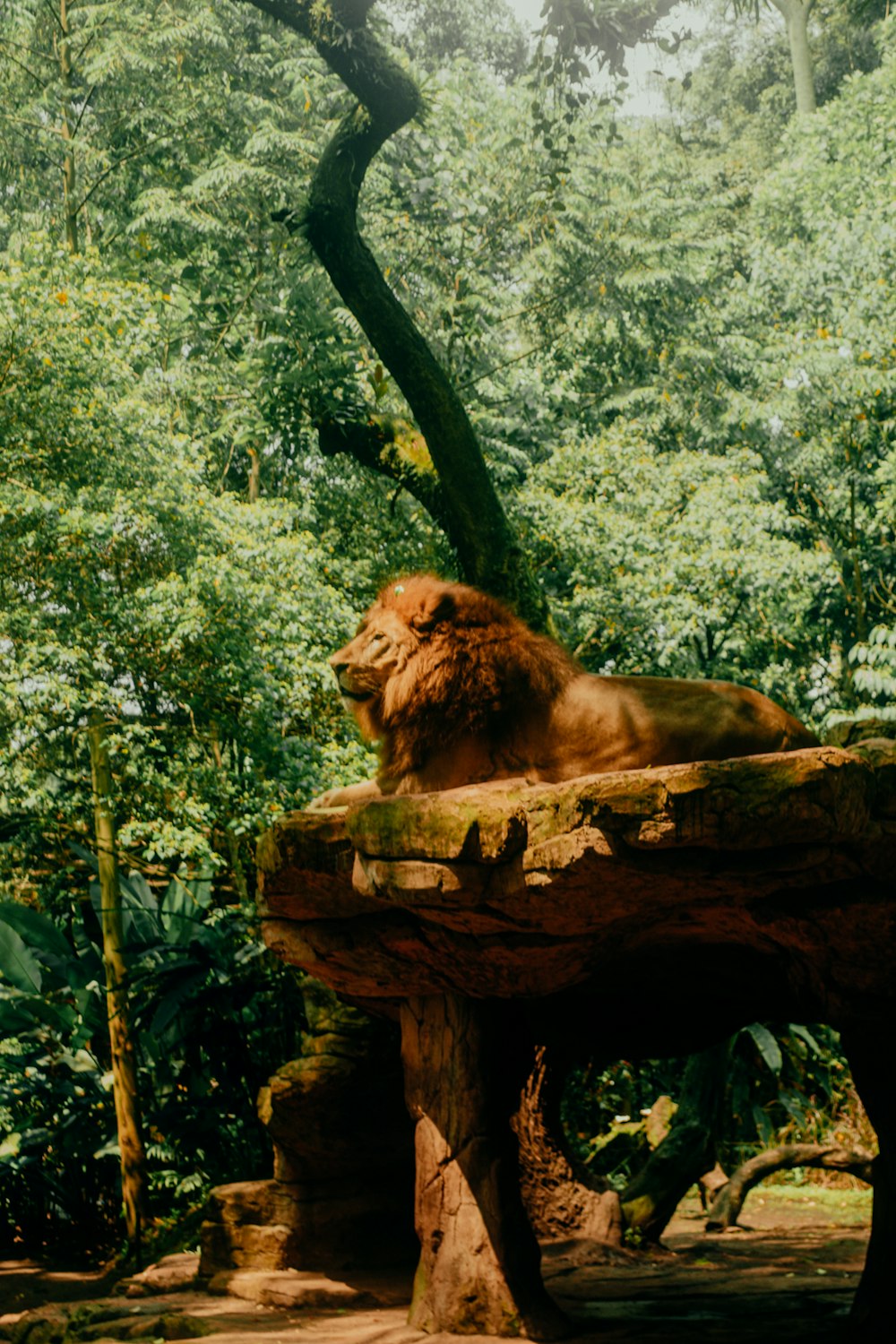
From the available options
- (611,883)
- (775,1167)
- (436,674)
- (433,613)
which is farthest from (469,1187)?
(775,1167)

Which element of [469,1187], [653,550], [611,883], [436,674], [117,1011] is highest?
[653,550]

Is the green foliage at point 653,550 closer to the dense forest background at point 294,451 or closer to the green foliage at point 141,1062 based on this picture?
the dense forest background at point 294,451

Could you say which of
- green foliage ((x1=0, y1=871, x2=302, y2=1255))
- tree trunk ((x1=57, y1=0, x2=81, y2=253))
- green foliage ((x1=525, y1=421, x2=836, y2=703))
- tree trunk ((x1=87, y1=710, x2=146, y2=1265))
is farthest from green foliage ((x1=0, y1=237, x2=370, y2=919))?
tree trunk ((x1=57, y1=0, x2=81, y2=253))

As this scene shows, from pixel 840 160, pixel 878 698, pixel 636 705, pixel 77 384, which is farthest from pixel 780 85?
pixel 636 705

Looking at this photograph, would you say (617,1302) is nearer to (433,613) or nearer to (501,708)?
(501,708)

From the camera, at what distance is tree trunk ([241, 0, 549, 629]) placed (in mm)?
8695

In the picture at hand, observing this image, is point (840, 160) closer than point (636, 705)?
No

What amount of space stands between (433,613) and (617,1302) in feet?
9.65

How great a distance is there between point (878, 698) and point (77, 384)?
818cm

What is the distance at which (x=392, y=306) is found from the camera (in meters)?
8.82

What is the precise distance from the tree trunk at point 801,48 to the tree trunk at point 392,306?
11.2 metres

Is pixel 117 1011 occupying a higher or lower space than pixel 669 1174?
higher

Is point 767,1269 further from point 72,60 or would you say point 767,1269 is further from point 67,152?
point 72,60

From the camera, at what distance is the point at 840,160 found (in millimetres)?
14914
